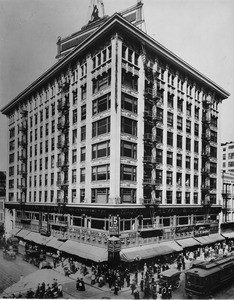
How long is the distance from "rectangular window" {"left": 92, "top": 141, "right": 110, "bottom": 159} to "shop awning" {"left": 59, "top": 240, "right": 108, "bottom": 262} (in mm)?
10181

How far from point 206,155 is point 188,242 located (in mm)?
14284

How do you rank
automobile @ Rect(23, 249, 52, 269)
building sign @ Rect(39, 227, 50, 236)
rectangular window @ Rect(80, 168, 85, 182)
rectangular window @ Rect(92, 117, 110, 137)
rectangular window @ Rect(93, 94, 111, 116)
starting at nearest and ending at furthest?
automobile @ Rect(23, 249, 52, 269) → rectangular window @ Rect(92, 117, 110, 137) → rectangular window @ Rect(93, 94, 111, 116) → rectangular window @ Rect(80, 168, 85, 182) → building sign @ Rect(39, 227, 50, 236)

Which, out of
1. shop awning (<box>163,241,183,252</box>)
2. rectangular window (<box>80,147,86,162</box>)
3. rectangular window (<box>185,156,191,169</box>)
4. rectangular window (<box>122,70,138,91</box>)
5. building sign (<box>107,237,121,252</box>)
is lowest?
shop awning (<box>163,241,183,252</box>)

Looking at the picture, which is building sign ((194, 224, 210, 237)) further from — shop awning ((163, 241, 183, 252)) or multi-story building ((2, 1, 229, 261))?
shop awning ((163, 241, 183, 252))

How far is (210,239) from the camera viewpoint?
4272cm

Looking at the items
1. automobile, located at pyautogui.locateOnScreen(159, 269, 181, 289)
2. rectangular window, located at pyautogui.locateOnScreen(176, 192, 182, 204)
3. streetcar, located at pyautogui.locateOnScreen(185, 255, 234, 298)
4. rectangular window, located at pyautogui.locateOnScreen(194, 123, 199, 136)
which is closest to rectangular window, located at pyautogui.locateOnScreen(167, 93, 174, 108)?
rectangular window, located at pyautogui.locateOnScreen(194, 123, 199, 136)

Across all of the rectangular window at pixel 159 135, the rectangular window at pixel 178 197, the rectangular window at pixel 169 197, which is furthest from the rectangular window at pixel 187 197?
the rectangular window at pixel 159 135

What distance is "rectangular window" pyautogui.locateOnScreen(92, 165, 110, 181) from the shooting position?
3206cm

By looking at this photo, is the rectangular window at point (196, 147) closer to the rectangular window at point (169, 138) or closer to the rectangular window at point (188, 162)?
the rectangular window at point (188, 162)

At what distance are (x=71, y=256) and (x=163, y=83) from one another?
994 inches

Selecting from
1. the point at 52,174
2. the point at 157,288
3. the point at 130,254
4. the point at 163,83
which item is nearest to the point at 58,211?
the point at 52,174

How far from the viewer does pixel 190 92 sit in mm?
44438

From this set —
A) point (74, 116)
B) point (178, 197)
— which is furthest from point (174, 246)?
point (74, 116)

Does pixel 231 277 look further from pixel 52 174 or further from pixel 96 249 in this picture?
pixel 52 174
